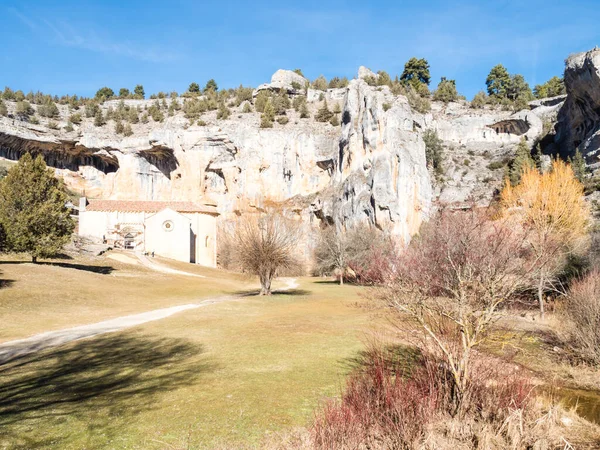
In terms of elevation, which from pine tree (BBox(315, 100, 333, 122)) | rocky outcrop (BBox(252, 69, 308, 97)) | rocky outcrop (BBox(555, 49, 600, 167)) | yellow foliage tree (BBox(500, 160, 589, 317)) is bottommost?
yellow foliage tree (BBox(500, 160, 589, 317))

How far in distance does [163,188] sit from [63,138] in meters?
18.9

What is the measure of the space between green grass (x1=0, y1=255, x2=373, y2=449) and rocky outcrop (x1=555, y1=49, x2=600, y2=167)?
A: 4470 cm

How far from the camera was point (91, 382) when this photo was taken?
30.9ft

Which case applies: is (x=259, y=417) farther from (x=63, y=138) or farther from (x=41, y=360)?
(x=63, y=138)

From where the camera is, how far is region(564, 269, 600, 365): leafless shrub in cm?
1273

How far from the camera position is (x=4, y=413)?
7.36 m

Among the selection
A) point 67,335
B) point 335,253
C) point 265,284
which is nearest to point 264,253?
point 265,284

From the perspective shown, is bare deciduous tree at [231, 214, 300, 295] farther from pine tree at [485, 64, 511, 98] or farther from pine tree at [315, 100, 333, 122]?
pine tree at [485, 64, 511, 98]

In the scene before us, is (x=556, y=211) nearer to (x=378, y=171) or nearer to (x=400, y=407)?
(x=400, y=407)

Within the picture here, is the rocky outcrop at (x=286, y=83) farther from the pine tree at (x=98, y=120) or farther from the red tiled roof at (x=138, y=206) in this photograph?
the red tiled roof at (x=138, y=206)

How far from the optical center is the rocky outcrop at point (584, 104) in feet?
142

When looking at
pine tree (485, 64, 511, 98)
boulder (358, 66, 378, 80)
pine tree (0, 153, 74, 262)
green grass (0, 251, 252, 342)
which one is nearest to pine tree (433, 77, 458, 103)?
pine tree (485, 64, 511, 98)

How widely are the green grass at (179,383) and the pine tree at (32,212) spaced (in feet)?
50.9

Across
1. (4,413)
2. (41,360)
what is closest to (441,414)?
(4,413)
